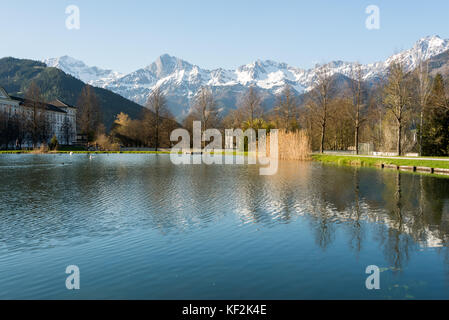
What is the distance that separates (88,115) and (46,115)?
58.2 ft

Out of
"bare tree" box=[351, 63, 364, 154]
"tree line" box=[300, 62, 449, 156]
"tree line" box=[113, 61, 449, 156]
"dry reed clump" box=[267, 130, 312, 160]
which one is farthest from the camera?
"bare tree" box=[351, 63, 364, 154]

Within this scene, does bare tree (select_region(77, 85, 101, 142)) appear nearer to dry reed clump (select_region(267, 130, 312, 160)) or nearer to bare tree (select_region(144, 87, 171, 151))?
bare tree (select_region(144, 87, 171, 151))

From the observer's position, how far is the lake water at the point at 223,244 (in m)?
7.04

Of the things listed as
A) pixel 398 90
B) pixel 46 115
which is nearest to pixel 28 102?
pixel 46 115

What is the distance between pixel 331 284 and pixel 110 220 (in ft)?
26.8

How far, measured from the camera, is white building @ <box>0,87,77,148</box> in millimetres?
87938

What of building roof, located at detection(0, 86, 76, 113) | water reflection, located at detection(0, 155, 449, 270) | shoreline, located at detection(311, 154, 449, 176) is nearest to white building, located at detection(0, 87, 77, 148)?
building roof, located at detection(0, 86, 76, 113)

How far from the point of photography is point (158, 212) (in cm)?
1389

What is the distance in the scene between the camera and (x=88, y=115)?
88188 millimetres

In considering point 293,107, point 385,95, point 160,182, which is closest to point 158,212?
point 160,182

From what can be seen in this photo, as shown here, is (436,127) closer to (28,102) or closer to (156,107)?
(156,107)

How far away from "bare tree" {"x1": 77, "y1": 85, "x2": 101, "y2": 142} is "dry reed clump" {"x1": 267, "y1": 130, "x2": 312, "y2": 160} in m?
57.6
